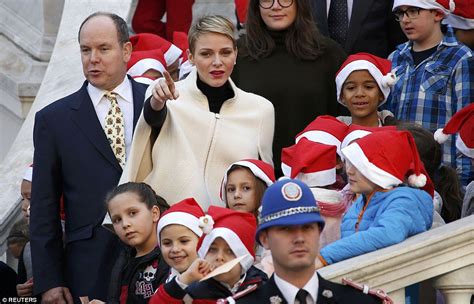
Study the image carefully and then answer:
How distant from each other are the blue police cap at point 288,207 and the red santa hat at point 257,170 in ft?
5.58

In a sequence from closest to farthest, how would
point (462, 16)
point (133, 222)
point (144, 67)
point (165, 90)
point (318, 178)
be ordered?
point (165, 90) < point (133, 222) < point (318, 178) < point (462, 16) < point (144, 67)

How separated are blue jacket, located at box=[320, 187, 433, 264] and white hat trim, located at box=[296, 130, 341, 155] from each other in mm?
859

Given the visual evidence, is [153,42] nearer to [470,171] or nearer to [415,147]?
[470,171]

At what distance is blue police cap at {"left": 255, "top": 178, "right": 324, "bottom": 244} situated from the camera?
6.45m

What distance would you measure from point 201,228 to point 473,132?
193cm

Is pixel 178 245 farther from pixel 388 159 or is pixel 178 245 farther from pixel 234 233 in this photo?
pixel 388 159

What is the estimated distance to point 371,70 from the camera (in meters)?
9.34

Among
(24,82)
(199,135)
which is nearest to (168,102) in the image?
(199,135)

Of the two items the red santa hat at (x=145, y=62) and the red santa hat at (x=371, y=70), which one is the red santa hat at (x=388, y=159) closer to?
the red santa hat at (x=371, y=70)

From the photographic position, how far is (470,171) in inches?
370

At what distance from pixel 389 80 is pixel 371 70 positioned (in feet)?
0.41

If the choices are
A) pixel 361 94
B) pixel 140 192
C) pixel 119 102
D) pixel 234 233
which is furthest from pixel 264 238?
pixel 361 94

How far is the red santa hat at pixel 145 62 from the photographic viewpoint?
1090 cm

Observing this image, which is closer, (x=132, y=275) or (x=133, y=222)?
(x=132, y=275)
